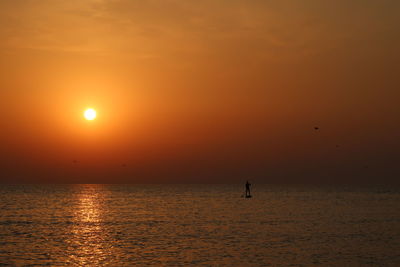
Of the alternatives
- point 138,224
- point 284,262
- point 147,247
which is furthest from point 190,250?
point 138,224

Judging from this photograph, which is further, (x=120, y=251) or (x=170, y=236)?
(x=170, y=236)

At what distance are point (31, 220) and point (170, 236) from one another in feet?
91.6

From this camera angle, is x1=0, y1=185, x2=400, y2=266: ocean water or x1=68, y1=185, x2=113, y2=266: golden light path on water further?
x1=68, y1=185, x2=113, y2=266: golden light path on water

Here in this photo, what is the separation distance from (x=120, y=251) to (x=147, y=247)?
8.44 ft

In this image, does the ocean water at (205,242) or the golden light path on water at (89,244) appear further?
the golden light path on water at (89,244)

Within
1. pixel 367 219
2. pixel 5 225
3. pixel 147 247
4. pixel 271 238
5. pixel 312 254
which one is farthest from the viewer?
pixel 367 219

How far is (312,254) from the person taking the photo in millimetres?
38219

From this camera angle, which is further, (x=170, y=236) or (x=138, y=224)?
(x=138, y=224)

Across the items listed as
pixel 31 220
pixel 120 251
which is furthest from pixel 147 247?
pixel 31 220

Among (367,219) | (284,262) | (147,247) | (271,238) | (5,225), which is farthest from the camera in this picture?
(367,219)

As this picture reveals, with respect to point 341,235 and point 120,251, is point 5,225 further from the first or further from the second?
point 341,235

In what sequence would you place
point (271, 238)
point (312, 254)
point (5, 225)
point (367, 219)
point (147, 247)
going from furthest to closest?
1. point (367, 219)
2. point (5, 225)
3. point (271, 238)
4. point (147, 247)
5. point (312, 254)

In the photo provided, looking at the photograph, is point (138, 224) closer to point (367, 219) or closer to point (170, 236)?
point (170, 236)

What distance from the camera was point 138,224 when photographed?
204 feet
